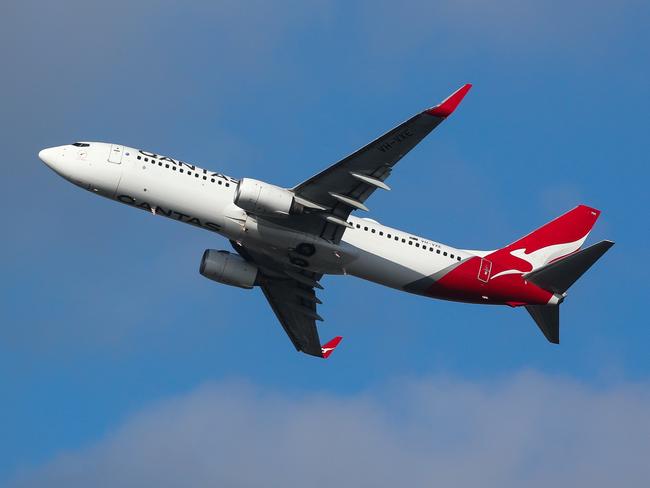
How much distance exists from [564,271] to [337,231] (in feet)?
45.3

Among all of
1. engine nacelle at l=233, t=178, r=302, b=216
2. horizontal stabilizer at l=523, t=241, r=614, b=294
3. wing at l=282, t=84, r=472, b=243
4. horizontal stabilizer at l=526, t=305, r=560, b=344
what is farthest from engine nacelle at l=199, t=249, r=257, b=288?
horizontal stabilizer at l=526, t=305, r=560, b=344

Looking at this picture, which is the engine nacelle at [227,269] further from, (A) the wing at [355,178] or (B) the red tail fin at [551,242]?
(B) the red tail fin at [551,242]

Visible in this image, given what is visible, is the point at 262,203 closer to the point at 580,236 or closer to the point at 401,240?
the point at 401,240

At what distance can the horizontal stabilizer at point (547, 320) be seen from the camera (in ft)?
234

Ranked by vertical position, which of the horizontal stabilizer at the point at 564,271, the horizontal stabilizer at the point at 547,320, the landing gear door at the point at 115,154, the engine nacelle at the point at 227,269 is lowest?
the horizontal stabilizer at the point at 547,320

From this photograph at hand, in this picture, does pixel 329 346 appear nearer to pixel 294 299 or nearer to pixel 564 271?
pixel 294 299

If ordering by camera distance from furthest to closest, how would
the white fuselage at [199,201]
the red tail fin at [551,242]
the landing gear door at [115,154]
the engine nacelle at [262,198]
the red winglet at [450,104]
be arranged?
the red tail fin at [551,242], the landing gear door at [115,154], the white fuselage at [199,201], the engine nacelle at [262,198], the red winglet at [450,104]

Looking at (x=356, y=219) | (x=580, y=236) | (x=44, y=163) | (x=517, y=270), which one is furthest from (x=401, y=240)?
(x=44, y=163)

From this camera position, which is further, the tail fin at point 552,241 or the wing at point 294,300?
the wing at point 294,300

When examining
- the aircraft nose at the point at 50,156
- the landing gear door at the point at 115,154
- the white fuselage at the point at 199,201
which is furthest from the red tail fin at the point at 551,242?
the aircraft nose at the point at 50,156

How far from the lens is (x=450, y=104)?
5912 centimetres

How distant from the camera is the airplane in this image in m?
64.4

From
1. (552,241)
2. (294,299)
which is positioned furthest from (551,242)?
(294,299)

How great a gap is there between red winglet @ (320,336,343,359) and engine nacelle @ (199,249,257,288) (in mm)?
8595
